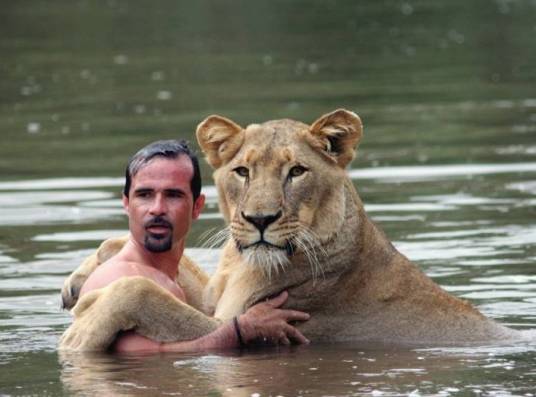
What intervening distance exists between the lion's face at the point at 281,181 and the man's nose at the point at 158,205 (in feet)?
1.01

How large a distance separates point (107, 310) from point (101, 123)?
12.1 metres

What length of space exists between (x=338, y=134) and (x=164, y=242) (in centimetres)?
99

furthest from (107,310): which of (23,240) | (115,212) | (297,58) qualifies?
(297,58)

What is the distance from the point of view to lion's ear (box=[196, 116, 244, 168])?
8906 mm

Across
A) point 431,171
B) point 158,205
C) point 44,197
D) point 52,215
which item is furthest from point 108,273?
point 431,171

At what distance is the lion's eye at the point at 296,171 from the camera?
8.73 m

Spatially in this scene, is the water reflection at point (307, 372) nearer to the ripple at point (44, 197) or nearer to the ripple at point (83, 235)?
the ripple at point (83, 235)

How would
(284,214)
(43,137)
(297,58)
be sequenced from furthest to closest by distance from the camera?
(297,58) < (43,137) < (284,214)

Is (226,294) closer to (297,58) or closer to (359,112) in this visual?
(359,112)

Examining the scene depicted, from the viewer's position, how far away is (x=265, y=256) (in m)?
8.63

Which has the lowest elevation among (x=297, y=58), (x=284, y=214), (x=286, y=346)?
(x=286, y=346)

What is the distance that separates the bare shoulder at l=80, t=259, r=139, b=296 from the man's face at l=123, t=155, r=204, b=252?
14 cm

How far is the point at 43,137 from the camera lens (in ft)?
63.6

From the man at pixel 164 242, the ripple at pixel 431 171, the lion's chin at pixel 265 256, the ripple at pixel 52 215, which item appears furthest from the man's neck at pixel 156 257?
the ripple at pixel 431 171
